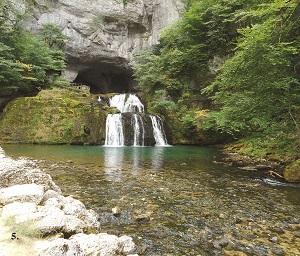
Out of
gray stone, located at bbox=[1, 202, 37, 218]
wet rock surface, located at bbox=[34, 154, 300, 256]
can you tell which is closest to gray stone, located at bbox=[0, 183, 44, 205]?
gray stone, located at bbox=[1, 202, 37, 218]

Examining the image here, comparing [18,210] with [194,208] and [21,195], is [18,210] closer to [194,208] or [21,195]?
[21,195]

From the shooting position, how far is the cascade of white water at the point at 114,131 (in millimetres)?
15578

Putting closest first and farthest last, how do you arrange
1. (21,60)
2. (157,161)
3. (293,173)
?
(293,173), (157,161), (21,60)

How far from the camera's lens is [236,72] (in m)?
6.92

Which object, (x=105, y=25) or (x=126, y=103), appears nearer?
(x=126, y=103)

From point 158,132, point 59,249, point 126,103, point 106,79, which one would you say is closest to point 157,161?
point 59,249

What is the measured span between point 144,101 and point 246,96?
47.0ft

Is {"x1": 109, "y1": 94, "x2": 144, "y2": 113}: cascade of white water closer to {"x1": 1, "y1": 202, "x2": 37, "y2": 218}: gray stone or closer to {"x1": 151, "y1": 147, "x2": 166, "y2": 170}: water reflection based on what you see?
{"x1": 151, "y1": 147, "x2": 166, "y2": 170}: water reflection

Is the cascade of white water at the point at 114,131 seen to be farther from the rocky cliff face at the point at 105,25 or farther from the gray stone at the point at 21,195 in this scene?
the rocky cliff face at the point at 105,25

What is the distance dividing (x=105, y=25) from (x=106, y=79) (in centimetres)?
786

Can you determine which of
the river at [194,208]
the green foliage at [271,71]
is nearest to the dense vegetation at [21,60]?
the river at [194,208]

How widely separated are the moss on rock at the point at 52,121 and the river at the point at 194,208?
343 inches

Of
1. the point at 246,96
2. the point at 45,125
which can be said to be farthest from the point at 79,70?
the point at 246,96

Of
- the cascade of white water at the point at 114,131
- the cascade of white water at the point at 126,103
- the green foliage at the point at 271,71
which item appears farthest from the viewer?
the cascade of white water at the point at 126,103
